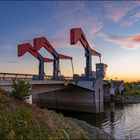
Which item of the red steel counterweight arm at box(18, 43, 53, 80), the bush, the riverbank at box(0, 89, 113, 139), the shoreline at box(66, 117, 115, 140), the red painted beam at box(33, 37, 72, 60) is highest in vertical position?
the red painted beam at box(33, 37, 72, 60)

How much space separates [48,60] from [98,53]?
45.8 ft

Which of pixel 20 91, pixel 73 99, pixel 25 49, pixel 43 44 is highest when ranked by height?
pixel 43 44

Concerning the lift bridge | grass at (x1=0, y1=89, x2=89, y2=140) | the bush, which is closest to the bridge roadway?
the lift bridge

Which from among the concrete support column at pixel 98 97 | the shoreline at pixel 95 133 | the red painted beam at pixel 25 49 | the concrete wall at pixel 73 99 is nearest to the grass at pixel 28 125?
the shoreline at pixel 95 133

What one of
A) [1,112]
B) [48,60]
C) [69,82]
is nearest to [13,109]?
[1,112]

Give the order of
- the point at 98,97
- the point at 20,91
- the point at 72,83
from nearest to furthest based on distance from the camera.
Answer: the point at 20,91 < the point at 72,83 < the point at 98,97

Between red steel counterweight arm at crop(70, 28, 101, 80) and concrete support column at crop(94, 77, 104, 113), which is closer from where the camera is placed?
red steel counterweight arm at crop(70, 28, 101, 80)

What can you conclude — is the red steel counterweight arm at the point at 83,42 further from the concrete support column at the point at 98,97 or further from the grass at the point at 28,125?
the grass at the point at 28,125

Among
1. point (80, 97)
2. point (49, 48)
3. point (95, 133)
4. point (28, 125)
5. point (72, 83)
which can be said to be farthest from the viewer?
point (80, 97)

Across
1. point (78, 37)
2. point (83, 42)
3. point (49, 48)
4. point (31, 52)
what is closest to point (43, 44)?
point (31, 52)

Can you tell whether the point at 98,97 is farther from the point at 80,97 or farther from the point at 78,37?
the point at 78,37

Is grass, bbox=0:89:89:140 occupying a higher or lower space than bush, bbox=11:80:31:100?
lower

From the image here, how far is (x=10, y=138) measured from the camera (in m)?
21.1

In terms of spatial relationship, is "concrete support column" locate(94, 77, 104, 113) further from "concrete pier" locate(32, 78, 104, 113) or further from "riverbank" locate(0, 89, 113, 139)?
"riverbank" locate(0, 89, 113, 139)
